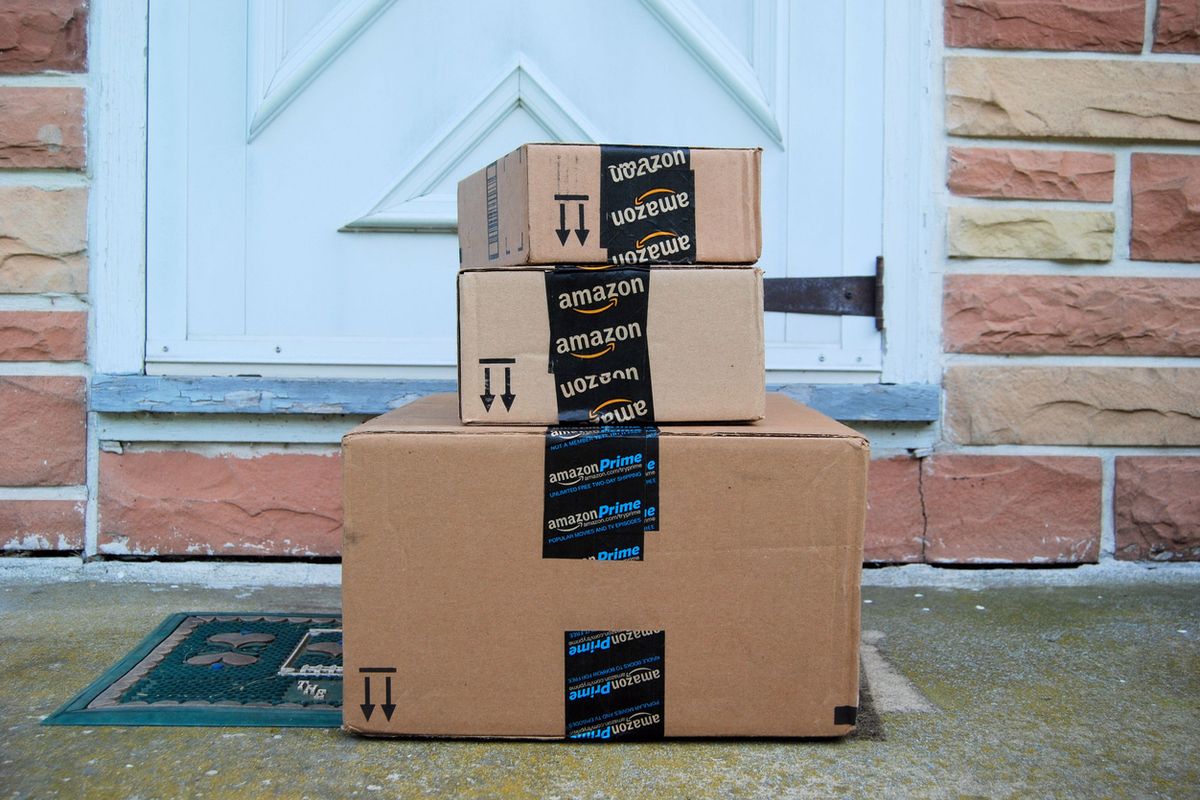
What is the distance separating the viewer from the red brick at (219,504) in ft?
7.20

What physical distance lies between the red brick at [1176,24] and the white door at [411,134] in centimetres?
63

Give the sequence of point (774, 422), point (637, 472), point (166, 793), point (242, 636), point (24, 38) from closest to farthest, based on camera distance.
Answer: point (166, 793)
point (637, 472)
point (774, 422)
point (242, 636)
point (24, 38)

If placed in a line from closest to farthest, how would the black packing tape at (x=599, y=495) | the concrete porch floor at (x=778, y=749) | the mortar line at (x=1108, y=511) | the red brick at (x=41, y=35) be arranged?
the concrete porch floor at (x=778, y=749), the black packing tape at (x=599, y=495), the red brick at (x=41, y=35), the mortar line at (x=1108, y=511)

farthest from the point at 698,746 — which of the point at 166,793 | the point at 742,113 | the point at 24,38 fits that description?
the point at 24,38

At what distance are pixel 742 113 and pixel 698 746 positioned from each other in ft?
4.81

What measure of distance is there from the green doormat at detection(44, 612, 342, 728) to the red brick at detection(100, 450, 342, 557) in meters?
0.31

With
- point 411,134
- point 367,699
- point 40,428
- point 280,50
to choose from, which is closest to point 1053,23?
point 411,134

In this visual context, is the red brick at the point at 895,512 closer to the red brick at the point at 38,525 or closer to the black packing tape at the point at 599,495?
the black packing tape at the point at 599,495

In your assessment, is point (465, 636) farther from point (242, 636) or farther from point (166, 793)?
point (242, 636)

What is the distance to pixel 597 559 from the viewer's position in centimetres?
137

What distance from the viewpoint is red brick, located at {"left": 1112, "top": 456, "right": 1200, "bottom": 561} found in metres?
2.24

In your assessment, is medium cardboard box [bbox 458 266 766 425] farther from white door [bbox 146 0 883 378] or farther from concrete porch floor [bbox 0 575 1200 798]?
white door [bbox 146 0 883 378]

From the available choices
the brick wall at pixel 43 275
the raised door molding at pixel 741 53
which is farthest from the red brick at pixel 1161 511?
the brick wall at pixel 43 275

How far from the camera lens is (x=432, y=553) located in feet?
4.48
